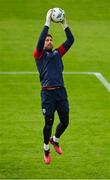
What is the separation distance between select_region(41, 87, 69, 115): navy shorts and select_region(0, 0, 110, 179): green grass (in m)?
2.21

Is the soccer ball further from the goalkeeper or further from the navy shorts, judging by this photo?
the navy shorts

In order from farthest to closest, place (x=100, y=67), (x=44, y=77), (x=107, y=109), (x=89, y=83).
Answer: (x=100, y=67)
(x=89, y=83)
(x=107, y=109)
(x=44, y=77)

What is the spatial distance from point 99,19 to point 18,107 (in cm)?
1882

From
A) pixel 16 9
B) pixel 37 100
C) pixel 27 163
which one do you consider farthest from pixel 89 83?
pixel 16 9

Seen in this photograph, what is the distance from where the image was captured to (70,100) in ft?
86.6

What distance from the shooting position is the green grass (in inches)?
770

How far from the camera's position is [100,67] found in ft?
105

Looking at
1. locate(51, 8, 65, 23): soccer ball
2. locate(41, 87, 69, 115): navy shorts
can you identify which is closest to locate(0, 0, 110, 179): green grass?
locate(41, 87, 69, 115): navy shorts

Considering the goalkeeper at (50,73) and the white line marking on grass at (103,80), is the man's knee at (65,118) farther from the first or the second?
the white line marking on grass at (103,80)

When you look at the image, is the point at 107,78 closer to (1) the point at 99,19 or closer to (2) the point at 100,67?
(2) the point at 100,67

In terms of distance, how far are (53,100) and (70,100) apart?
9209 mm

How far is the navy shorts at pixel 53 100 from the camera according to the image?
17.2m

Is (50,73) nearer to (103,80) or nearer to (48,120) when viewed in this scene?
(48,120)

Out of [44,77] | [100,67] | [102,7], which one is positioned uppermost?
[44,77]
